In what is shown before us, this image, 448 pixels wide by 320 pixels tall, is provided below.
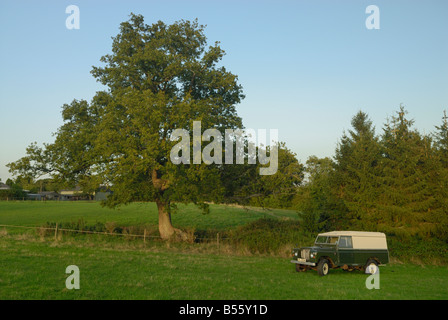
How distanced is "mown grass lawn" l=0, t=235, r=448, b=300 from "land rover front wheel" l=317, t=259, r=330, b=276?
51cm

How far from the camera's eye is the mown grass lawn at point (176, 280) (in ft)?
37.2

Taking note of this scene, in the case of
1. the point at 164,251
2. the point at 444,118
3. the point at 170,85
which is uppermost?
the point at 170,85

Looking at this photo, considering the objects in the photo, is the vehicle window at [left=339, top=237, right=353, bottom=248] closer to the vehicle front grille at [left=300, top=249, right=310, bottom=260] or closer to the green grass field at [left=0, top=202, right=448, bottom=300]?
the green grass field at [left=0, top=202, right=448, bottom=300]

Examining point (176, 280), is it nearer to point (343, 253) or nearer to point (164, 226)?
point (343, 253)

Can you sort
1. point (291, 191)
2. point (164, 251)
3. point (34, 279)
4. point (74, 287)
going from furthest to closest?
point (291, 191) → point (164, 251) → point (34, 279) → point (74, 287)

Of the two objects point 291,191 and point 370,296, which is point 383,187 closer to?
point 291,191

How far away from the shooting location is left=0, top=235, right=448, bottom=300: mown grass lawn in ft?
37.2

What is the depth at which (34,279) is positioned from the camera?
1281 centimetres

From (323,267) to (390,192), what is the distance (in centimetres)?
1396

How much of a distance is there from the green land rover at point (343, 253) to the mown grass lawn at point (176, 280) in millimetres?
740
